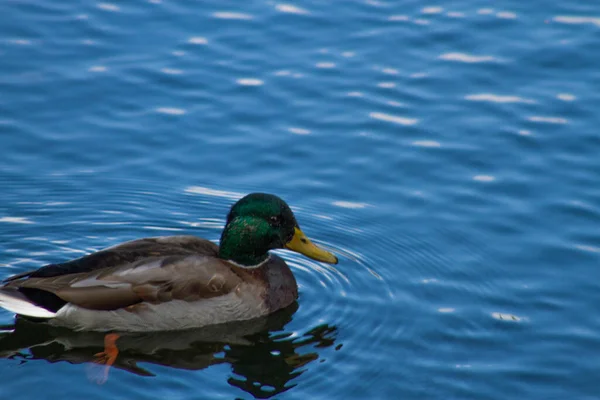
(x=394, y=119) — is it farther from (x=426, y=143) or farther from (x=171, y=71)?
(x=171, y=71)

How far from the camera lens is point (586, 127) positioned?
1371 cm

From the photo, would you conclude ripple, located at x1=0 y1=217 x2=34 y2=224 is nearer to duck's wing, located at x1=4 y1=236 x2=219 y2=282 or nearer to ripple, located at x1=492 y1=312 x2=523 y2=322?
duck's wing, located at x1=4 y1=236 x2=219 y2=282

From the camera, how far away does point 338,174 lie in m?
13.1

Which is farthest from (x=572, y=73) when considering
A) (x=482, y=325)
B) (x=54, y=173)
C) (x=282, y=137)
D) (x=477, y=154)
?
(x=54, y=173)

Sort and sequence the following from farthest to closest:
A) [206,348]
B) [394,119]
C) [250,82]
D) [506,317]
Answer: [250,82]
[394,119]
[506,317]
[206,348]

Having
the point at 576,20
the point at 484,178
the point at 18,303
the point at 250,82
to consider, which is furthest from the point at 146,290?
the point at 576,20

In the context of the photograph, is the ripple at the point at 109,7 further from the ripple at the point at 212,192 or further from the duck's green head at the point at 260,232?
the duck's green head at the point at 260,232

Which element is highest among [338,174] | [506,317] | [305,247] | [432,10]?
[432,10]

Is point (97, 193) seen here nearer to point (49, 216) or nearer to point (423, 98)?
point (49, 216)

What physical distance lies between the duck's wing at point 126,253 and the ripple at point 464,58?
17.3 feet

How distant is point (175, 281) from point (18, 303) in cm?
134

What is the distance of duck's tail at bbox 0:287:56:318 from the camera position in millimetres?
10297

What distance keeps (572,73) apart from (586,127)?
134 centimetres

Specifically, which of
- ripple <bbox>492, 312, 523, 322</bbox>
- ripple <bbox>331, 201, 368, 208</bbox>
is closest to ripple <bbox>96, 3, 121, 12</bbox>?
ripple <bbox>331, 201, 368, 208</bbox>
